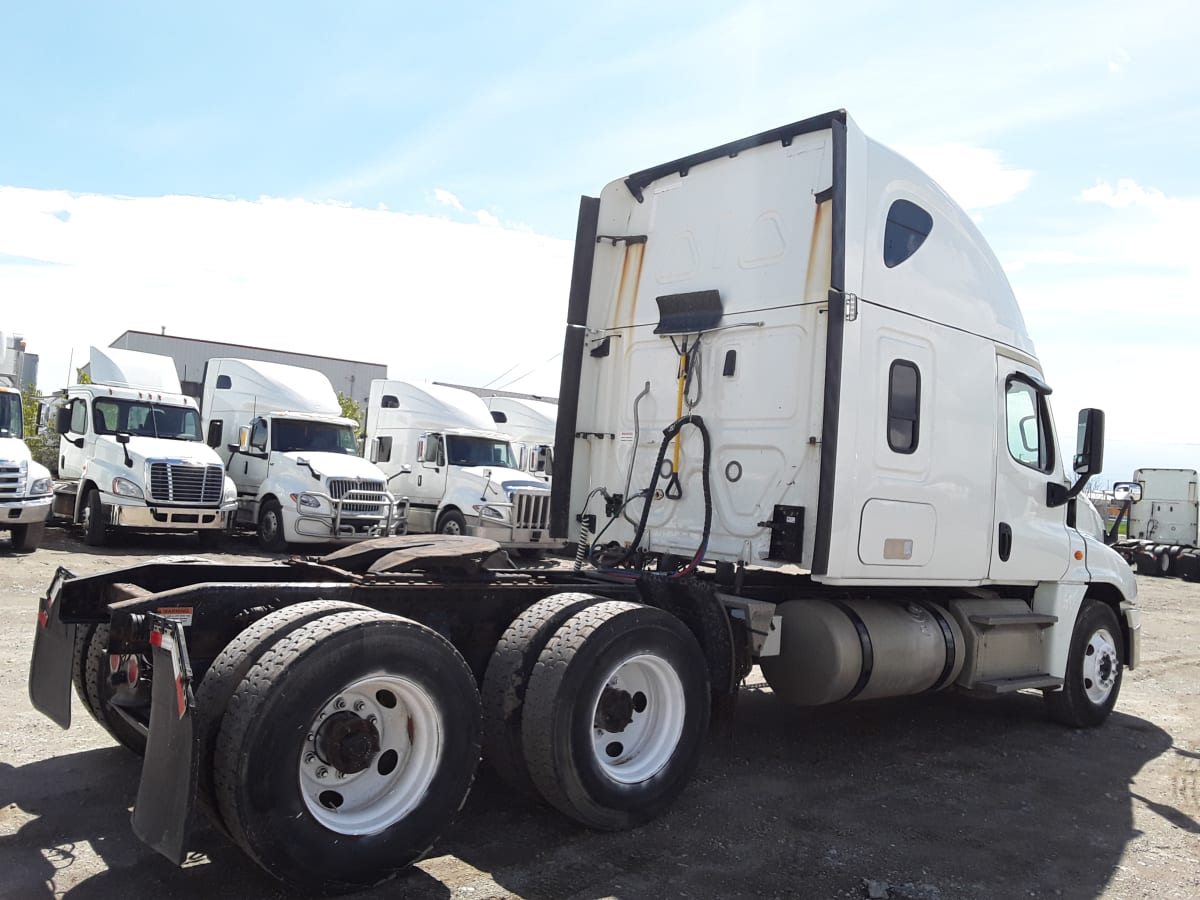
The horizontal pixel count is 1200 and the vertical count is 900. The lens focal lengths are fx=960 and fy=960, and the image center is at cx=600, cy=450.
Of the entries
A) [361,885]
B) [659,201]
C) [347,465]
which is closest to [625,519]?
[659,201]

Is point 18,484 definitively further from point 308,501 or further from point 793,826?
point 793,826

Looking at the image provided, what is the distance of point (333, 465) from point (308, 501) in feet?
2.80

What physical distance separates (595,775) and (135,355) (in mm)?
16265

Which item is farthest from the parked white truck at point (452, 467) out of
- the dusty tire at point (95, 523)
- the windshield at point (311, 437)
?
the dusty tire at point (95, 523)

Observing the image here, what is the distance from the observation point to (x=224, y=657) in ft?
12.4

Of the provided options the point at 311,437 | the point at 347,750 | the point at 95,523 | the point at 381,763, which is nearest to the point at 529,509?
the point at 311,437

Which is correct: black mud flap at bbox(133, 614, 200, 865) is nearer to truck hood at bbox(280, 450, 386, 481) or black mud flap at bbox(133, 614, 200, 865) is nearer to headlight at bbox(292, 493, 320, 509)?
headlight at bbox(292, 493, 320, 509)

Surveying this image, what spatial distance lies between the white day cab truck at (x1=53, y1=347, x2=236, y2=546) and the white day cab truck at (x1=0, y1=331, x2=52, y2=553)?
3.83 feet

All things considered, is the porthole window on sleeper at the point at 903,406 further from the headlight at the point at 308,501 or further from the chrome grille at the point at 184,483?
the chrome grille at the point at 184,483

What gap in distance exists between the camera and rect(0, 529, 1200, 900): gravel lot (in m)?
4.06

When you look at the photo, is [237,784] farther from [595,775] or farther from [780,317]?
[780,317]

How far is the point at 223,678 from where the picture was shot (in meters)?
3.71

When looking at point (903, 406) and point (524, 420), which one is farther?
point (524, 420)

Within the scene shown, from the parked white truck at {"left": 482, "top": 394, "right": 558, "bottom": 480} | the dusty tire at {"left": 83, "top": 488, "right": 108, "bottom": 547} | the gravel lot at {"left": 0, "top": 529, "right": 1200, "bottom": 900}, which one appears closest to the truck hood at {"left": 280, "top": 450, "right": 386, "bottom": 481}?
the dusty tire at {"left": 83, "top": 488, "right": 108, "bottom": 547}
